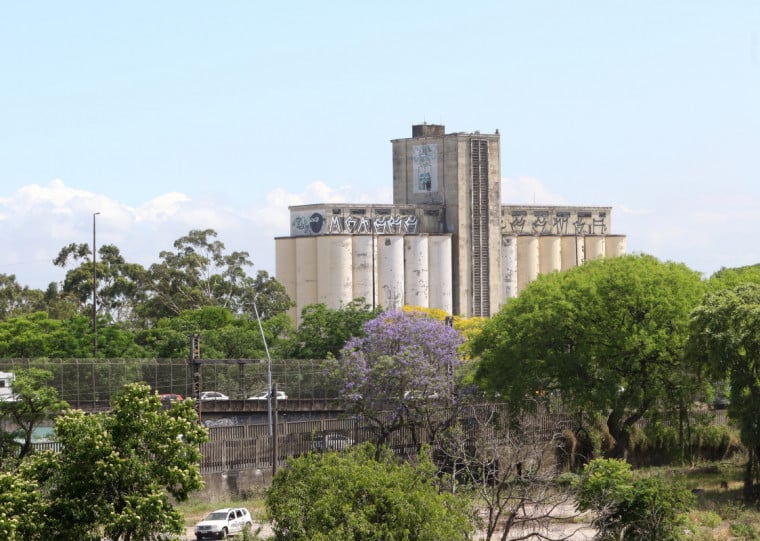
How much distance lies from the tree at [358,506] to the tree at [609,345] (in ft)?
67.4

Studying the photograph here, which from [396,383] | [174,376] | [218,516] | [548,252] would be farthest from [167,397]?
[548,252]

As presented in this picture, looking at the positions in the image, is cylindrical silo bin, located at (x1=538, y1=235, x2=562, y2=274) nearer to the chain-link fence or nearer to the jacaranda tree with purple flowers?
the chain-link fence

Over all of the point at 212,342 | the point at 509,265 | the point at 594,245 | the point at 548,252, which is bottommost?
the point at 212,342

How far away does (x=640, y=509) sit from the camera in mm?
35281

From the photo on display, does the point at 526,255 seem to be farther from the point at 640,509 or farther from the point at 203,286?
the point at 640,509

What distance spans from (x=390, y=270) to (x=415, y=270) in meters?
2.74

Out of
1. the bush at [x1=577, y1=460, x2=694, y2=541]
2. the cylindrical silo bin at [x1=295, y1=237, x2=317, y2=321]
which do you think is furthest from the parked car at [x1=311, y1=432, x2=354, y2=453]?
the cylindrical silo bin at [x1=295, y1=237, x2=317, y2=321]

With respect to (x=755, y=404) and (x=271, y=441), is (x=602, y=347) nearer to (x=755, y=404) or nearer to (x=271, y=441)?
(x=755, y=404)

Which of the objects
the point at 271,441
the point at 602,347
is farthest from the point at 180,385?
the point at 602,347

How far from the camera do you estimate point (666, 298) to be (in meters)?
48.4

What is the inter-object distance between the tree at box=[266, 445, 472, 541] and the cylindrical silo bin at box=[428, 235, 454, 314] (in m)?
90.9

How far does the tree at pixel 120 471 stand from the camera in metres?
26.1

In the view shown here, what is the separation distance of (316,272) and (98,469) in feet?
297

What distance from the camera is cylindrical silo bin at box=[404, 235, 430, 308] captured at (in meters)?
118
